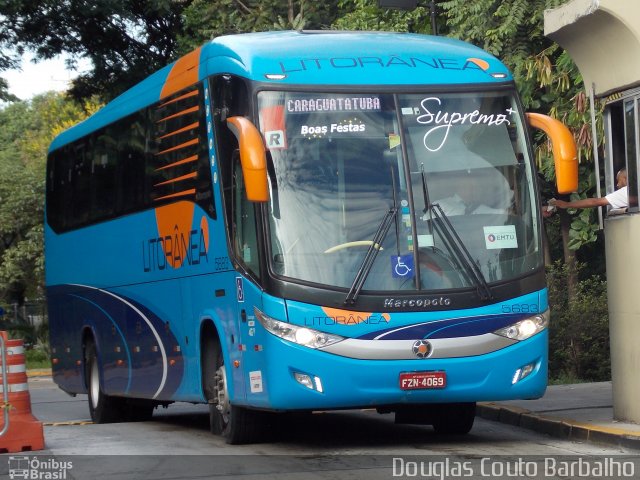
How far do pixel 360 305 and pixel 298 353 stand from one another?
646mm

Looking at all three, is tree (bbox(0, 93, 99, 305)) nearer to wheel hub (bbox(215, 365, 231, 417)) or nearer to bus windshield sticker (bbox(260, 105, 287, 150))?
wheel hub (bbox(215, 365, 231, 417))

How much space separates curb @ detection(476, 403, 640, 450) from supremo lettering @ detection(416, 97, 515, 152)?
9.38 ft

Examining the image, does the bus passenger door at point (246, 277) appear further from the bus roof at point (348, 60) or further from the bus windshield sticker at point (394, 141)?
the bus windshield sticker at point (394, 141)

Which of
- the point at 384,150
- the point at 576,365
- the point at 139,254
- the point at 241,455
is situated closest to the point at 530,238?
the point at 384,150

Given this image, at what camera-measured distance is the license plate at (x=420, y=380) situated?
11.3 meters

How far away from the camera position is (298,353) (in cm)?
1120

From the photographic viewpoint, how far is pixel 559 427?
42.0ft

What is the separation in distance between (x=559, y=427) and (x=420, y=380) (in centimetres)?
214

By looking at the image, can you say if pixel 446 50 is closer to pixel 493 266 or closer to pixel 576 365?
pixel 493 266

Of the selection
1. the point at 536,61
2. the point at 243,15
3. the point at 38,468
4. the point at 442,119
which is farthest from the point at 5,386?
the point at 243,15

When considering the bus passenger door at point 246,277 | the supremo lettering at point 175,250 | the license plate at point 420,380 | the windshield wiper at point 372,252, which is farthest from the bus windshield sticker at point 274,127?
the license plate at point 420,380

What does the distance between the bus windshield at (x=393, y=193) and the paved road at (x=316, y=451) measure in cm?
149

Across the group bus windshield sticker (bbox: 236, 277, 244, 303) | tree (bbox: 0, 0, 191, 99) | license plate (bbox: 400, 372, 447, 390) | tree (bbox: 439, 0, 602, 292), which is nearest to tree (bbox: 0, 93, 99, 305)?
tree (bbox: 0, 0, 191, 99)

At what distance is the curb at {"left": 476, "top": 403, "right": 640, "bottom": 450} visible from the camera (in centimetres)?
1152
